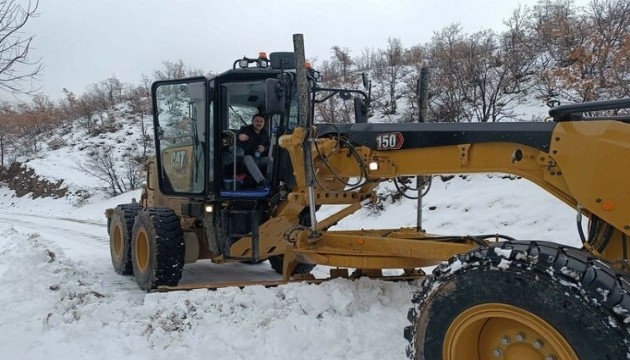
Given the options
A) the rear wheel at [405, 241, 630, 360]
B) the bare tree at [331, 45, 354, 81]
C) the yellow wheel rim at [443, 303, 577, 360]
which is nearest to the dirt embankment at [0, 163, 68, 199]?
the bare tree at [331, 45, 354, 81]

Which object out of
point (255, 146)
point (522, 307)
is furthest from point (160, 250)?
point (522, 307)

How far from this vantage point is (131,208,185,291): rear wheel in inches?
254

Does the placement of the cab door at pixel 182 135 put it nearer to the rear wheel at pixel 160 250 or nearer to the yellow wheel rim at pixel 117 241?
the rear wheel at pixel 160 250

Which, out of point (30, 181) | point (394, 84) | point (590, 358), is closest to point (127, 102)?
point (30, 181)

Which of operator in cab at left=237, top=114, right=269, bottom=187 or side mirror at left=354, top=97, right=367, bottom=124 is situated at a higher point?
side mirror at left=354, top=97, right=367, bottom=124

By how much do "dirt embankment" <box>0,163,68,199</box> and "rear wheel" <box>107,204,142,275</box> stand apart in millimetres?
21253

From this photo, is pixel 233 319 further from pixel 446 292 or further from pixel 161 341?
pixel 446 292

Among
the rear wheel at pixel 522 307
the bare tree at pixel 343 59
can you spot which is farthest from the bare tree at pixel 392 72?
the rear wheel at pixel 522 307

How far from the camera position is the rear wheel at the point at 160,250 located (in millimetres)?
6449

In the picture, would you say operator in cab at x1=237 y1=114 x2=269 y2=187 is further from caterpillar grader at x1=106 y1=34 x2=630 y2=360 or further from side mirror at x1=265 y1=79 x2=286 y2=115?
side mirror at x1=265 y1=79 x2=286 y2=115

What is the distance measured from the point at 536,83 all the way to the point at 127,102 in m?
32.1

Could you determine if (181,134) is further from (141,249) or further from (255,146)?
(141,249)

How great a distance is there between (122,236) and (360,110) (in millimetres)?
4018

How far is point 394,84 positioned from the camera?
19.6m
